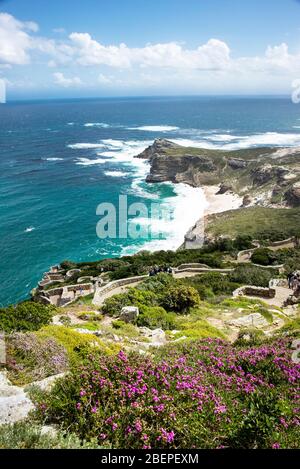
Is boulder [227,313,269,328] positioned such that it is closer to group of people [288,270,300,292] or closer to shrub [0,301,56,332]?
group of people [288,270,300,292]

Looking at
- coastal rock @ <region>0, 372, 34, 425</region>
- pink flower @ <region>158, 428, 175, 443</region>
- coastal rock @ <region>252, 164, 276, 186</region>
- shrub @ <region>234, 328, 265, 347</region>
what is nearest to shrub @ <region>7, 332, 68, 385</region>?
coastal rock @ <region>0, 372, 34, 425</region>

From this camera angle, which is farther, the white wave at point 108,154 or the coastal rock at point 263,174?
the white wave at point 108,154

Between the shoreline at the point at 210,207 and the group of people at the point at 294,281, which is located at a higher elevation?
the group of people at the point at 294,281

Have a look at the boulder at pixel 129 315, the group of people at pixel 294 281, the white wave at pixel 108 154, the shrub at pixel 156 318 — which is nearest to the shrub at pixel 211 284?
the group of people at pixel 294 281

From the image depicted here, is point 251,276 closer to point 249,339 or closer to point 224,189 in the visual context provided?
point 249,339

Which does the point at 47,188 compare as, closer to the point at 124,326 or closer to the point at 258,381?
the point at 124,326

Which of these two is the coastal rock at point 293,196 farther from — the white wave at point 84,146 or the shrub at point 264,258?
the white wave at point 84,146
